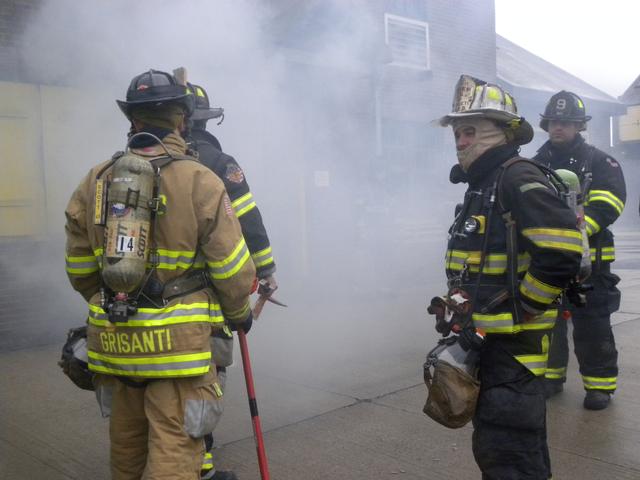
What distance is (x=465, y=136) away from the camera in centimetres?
241

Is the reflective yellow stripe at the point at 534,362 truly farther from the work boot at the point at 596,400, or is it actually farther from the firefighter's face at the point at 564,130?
the firefighter's face at the point at 564,130

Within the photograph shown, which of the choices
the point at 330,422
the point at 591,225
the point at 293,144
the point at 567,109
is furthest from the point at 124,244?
the point at 293,144

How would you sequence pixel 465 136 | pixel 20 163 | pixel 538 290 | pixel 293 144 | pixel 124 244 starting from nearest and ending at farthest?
pixel 124 244, pixel 538 290, pixel 465 136, pixel 20 163, pixel 293 144

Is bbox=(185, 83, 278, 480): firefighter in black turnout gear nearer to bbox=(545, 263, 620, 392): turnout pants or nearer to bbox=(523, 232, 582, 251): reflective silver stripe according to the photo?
bbox=(523, 232, 582, 251): reflective silver stripe

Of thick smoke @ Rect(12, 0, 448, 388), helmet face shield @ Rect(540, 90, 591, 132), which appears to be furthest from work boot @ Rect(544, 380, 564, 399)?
helmet face shield @ Rect(540, 90, 591, 132)

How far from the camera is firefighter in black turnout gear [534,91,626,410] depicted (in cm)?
371

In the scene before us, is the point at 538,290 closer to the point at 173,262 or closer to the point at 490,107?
Result: the point at 490,107

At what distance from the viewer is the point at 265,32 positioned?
6488 mm

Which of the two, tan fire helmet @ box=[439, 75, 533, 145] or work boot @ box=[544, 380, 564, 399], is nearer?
tan fire helmet @ box=[439, 75, 533, 145]

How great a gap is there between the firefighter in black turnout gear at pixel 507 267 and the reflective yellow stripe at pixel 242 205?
858 mm

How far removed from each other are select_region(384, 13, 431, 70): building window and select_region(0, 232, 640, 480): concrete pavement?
4.24m

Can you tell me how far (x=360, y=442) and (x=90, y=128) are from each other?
3.59 metres

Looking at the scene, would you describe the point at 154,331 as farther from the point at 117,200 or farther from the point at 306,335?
the point at 306,335

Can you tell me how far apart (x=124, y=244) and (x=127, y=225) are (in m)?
0.05
